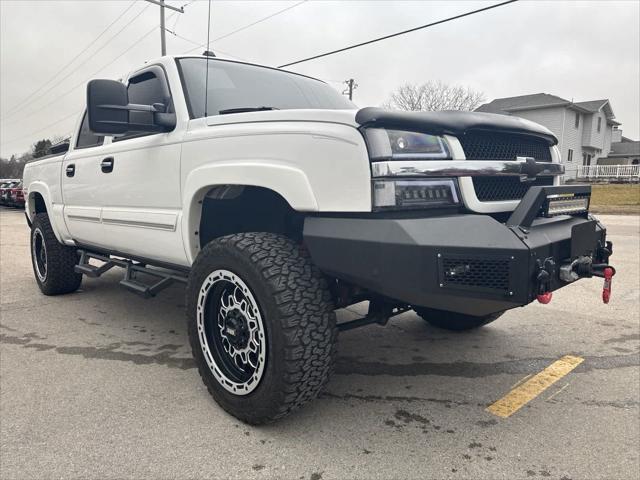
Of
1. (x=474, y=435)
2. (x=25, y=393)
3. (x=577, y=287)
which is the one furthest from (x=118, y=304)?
(x=577, y=287)

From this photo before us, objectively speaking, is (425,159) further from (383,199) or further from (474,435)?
(474,435)

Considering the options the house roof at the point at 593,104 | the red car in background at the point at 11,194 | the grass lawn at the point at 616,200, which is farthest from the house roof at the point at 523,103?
the red car in background at the point at 11,194

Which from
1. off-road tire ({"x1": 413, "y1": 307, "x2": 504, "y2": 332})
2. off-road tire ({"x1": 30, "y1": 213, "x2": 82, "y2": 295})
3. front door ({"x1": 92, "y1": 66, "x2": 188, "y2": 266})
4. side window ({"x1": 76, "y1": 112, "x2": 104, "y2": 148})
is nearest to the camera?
Result: front door ({"x1": 92, "y1": 66, "x2": 188, "y2": 266})

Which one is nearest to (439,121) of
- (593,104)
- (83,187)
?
(83,187)

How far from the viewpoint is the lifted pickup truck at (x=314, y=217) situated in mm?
2043

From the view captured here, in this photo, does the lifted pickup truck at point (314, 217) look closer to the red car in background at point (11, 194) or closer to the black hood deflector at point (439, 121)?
the black hood deflector at point (439, 121)

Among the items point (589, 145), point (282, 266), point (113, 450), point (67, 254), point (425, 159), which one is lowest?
point (113, 450)

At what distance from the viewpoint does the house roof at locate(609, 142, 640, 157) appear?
145 ft

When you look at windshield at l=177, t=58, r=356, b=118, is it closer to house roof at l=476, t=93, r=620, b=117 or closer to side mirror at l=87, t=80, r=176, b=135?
side mirror at l=87, t=80, r=176, b=135

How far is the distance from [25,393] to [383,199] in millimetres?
2352

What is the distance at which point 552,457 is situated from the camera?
2.24 metres

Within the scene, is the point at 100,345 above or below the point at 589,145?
below

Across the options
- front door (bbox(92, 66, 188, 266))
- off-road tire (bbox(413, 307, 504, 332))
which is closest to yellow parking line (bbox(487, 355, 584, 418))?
off-road tire (bbox(413, 307, 504, 332))

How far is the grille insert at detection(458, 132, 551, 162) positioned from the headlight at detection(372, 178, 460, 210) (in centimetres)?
24
